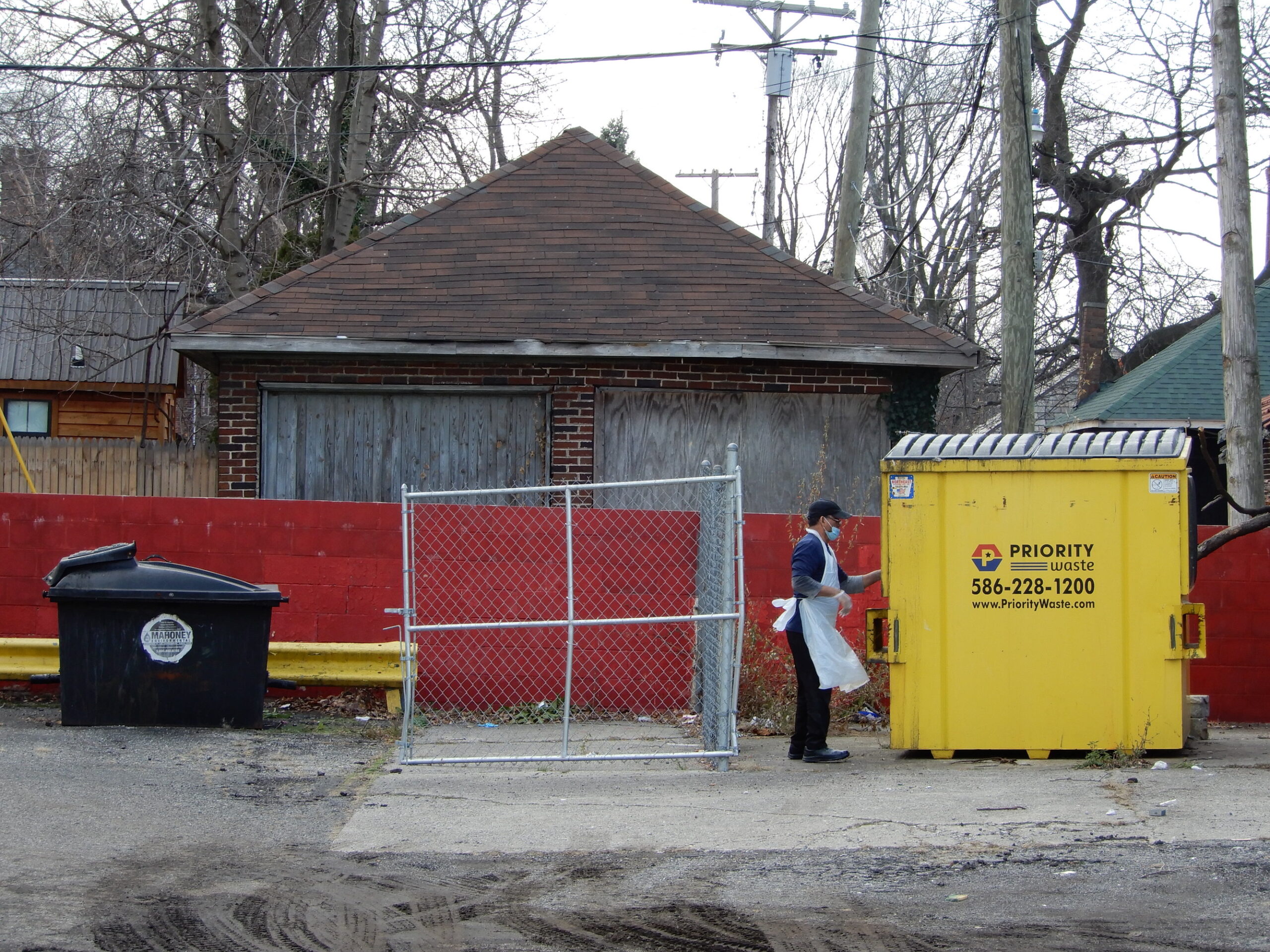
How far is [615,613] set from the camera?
980 centimetres

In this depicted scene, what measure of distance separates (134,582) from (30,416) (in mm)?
19236

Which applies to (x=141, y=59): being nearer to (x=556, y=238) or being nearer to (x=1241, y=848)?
(x=556, y=238)

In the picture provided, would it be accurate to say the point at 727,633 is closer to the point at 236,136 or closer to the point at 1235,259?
the point at 1235,259

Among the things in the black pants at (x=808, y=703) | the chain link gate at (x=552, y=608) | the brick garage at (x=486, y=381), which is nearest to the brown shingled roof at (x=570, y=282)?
the brick garage at (x=486, y=381)

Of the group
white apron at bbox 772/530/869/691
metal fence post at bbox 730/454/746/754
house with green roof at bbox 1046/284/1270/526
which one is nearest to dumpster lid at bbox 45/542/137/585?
metal fence post at bbox 730/454/746/754

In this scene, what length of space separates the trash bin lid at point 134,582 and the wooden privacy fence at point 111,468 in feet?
24.9

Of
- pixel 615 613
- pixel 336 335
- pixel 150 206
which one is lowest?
pixel 615 613

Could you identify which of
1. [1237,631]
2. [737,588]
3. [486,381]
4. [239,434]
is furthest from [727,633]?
[239,434]

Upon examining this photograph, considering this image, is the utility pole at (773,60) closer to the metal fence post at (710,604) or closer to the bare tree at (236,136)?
the bare tree at (236,136)

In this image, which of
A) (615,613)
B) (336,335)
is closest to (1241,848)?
(615,613)

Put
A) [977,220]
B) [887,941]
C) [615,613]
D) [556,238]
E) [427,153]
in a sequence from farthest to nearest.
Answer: [977,220]
[427,153]
[556,238]
[615,613]
[887,941]

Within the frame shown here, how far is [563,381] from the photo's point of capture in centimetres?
1230

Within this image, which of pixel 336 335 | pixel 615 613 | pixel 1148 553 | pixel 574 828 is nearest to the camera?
pixel 574 828

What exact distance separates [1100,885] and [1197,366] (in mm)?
17285
